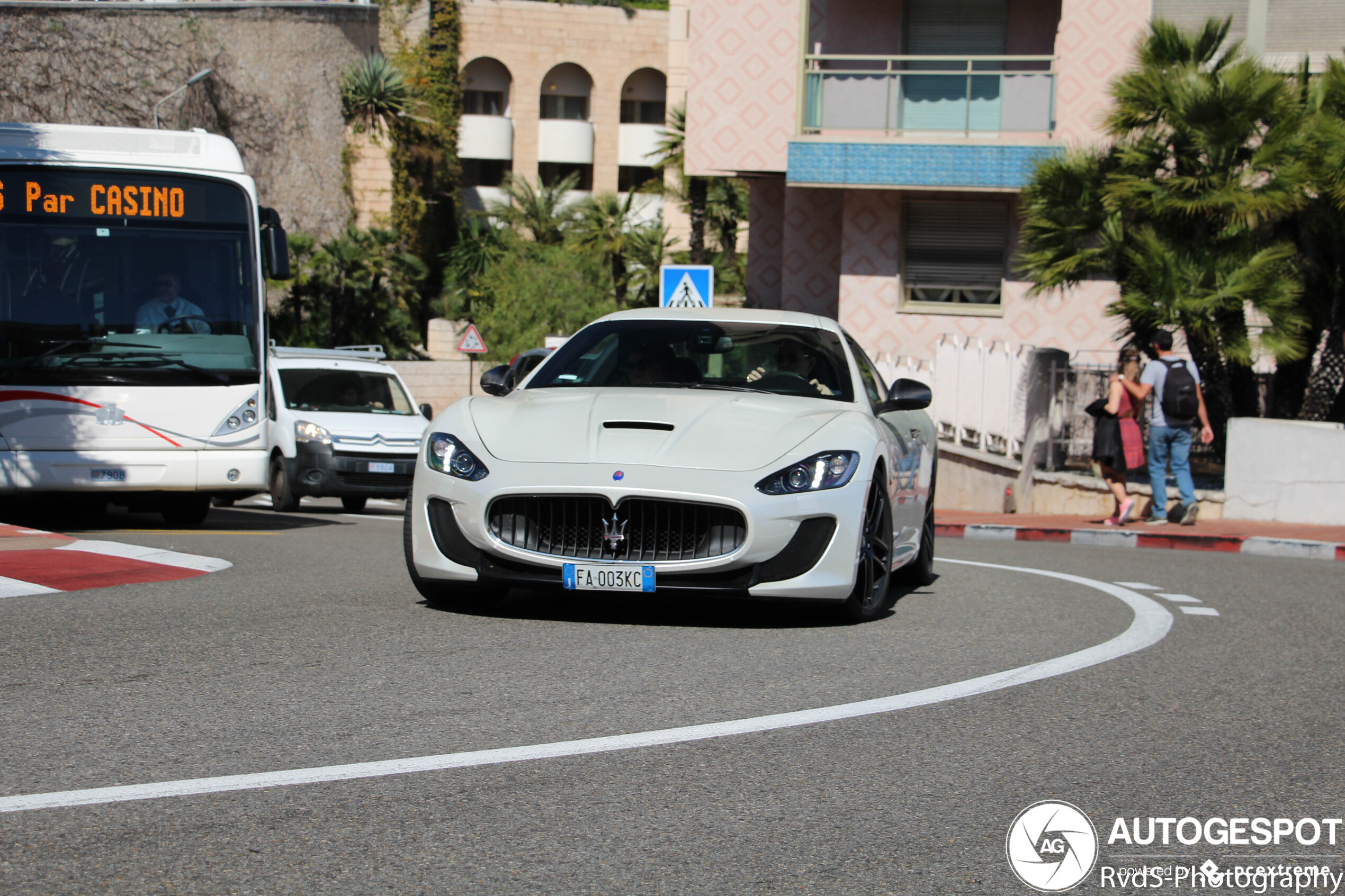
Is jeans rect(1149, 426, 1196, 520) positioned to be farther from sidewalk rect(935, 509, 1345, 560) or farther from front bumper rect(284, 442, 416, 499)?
front bumper rect(284, 442, 416, 499)

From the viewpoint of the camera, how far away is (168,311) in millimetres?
12602

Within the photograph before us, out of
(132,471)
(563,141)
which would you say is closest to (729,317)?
(132,471)

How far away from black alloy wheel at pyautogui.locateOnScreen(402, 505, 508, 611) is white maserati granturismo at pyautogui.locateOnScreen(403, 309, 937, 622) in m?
0.01

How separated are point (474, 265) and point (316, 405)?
42.6m

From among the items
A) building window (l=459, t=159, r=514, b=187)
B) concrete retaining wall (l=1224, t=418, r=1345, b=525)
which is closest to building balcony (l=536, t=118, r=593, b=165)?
building window (l=459, t=159, r=514, b=187)

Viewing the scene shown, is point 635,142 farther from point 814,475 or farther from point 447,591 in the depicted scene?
point 814,475

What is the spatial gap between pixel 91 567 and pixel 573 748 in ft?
17.2

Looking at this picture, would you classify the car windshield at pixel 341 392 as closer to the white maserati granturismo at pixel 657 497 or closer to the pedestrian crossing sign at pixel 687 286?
the pedestrian crossing sign at pixel 687 286

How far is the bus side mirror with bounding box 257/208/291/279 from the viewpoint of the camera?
1263 centimetres

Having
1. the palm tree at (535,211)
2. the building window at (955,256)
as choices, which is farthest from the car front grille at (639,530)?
the palm tree at (535,211)

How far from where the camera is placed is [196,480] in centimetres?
1249

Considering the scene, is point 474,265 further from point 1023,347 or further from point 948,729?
point 948,729

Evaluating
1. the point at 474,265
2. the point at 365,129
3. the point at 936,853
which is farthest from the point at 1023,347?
the point at 474,265

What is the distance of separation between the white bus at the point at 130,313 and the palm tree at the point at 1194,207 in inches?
410
